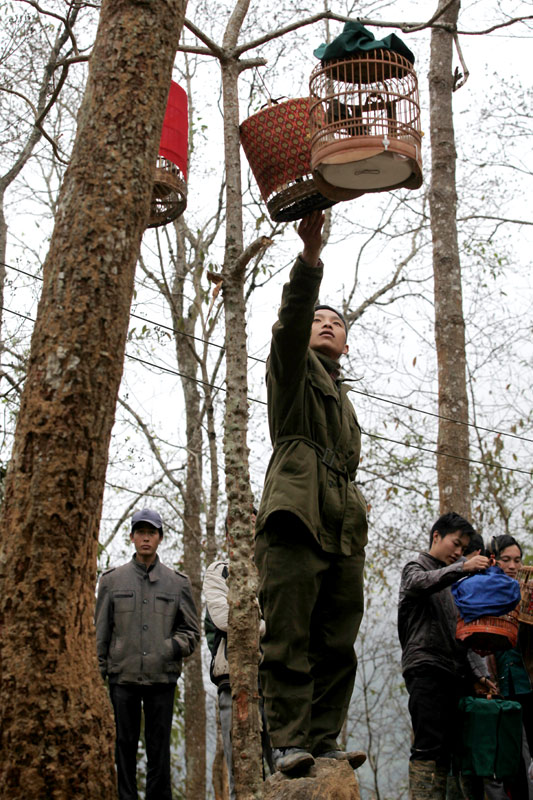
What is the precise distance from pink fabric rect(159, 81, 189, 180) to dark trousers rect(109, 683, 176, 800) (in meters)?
3.02

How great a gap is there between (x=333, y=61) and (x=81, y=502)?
1951mm

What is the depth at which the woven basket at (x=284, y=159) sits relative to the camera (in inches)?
134

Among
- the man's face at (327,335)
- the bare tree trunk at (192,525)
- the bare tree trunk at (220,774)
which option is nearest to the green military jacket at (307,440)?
the man's face at (327,335)

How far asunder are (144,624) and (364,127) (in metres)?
3.45

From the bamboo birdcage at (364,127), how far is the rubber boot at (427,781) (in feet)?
9.40

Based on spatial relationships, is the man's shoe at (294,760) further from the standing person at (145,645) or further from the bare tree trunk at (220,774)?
the bare tree trunk at (220,774)

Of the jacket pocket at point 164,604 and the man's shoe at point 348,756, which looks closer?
the man's shoe at point 348,756

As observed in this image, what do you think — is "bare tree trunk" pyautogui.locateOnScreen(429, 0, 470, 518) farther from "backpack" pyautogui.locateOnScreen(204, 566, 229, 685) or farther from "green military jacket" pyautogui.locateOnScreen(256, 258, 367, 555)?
"green military jacket" pyautogui.locateOnScreen(256, 258, 367, 555)

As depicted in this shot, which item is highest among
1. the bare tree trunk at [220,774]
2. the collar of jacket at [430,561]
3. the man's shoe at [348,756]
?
the collar of jacket at [430,561]

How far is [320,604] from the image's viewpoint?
3.32 metres

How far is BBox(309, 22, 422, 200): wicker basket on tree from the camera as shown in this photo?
2949 millimetres

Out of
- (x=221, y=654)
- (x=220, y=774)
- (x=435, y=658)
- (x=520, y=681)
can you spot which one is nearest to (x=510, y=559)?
(x=520, y=681)

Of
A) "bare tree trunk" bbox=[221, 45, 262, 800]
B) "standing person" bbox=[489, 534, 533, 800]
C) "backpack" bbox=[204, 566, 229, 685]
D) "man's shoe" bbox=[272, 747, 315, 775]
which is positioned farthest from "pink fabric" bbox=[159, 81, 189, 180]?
"man's shoe" bbox=[272, 747, 315, 775]

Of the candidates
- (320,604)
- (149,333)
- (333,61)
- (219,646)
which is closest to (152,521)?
(219,646)
